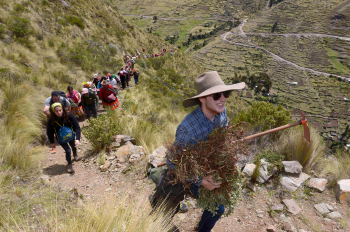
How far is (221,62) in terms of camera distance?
125562 mm

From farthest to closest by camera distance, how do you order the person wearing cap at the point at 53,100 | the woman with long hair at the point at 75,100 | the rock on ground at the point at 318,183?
the woman with long hair at the point at 75,100 → the person wearing cap at the point at 53,100 → the rock on ground at the point at 318,183

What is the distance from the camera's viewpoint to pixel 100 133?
473cm

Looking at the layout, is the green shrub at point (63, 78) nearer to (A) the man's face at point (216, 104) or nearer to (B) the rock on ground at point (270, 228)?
(A) the man's face at point (216, 104)

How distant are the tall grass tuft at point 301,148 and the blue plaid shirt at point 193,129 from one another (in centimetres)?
254

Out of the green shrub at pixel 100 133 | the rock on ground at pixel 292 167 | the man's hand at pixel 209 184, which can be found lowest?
the rock on ground at pixel 292 167

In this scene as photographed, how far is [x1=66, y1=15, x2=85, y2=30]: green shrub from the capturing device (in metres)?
16.9

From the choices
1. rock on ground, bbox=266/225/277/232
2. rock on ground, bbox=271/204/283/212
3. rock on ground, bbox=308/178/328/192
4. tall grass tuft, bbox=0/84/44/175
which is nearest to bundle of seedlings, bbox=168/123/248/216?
rock on ground, bbox=266/225/277/232

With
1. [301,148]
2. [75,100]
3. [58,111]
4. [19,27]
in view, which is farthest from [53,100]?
[19,27]

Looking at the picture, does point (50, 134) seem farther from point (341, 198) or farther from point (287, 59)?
point (287, 59)

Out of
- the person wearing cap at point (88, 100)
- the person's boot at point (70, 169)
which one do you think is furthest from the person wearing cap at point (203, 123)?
the person wearing cap at point (88, 100)

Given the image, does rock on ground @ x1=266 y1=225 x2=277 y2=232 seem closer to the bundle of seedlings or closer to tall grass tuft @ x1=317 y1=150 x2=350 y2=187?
the bundle of seedlings

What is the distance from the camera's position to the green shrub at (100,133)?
Result: 15.4ft

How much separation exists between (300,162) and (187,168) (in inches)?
123

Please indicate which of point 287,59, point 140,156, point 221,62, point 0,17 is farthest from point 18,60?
point 287,59
